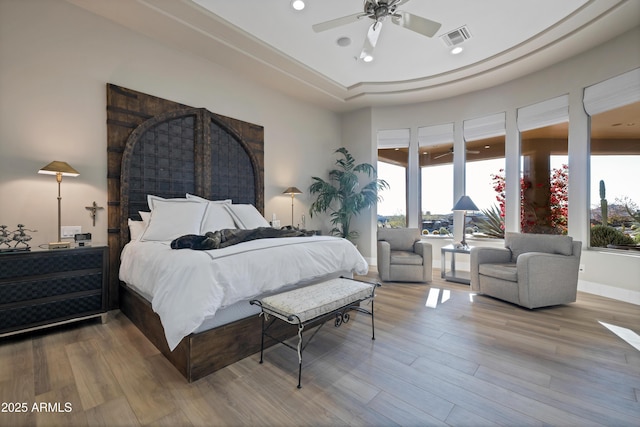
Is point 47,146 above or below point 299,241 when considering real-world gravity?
above

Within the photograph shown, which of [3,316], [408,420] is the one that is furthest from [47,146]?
[408,420]

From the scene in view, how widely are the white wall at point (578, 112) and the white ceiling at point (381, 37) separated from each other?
0.19m

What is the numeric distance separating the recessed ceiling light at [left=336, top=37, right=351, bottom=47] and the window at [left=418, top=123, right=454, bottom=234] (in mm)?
2547

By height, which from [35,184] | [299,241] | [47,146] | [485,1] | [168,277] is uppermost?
[485,1]

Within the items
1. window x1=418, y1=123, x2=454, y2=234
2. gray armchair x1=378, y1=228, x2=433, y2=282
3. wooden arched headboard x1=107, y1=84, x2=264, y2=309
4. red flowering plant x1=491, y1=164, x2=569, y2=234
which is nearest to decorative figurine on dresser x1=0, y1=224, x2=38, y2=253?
wooden arched headboard x1=107, y1=84, x2=264, y2=309

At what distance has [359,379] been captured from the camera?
1.84m

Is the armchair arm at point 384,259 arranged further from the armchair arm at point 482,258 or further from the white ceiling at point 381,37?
the white ceiling at point 381,37

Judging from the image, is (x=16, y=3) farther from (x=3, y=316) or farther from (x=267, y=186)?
(x=267, y=186)

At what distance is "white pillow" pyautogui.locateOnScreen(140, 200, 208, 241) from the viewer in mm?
2912

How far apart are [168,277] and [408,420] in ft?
5.54

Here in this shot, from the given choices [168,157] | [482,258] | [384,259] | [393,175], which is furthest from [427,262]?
[168,157]

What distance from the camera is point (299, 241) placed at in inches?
105

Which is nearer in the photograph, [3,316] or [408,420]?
[408,420]

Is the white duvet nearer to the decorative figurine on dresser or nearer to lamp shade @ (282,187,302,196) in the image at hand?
the decorative figurine on dresser
